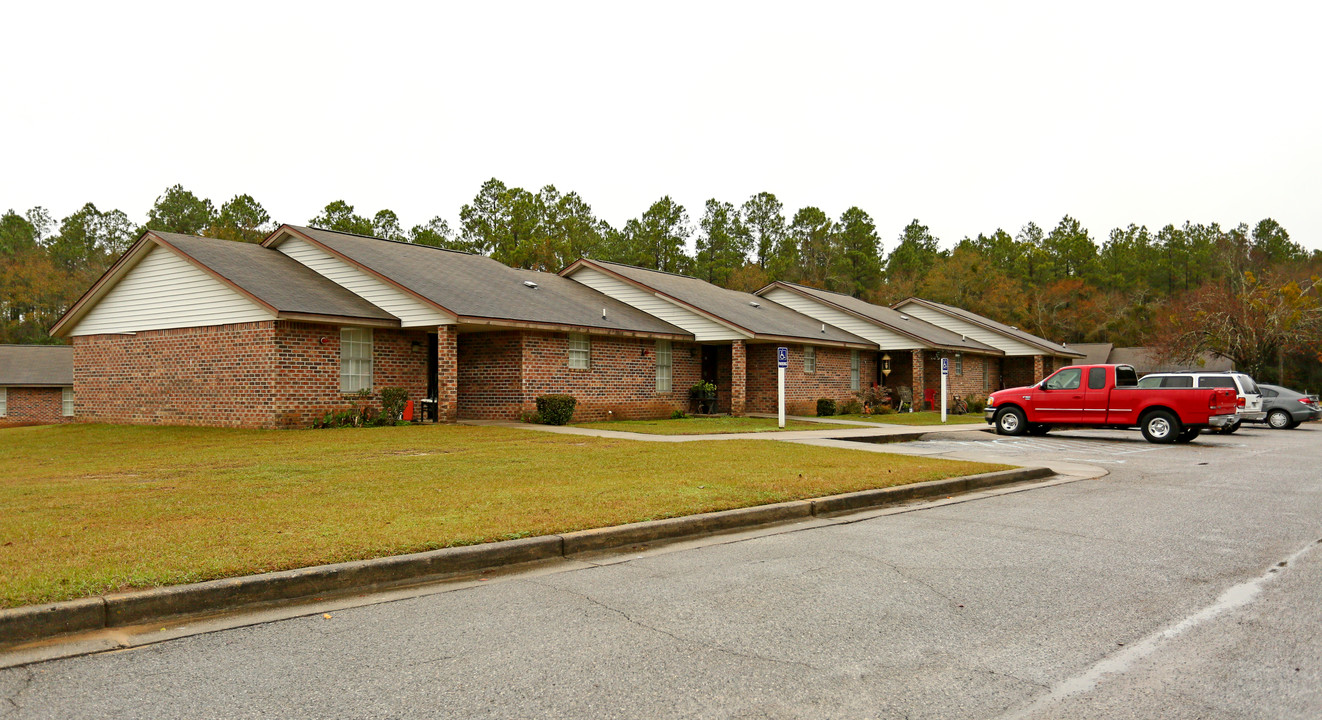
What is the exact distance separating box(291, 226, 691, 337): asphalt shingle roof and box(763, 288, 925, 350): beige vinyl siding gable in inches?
425

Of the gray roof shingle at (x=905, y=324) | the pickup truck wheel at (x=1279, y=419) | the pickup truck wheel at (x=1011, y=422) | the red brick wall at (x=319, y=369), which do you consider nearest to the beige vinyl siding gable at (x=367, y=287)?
the red brick wall at (x=319, y=369)

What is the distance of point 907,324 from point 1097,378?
60.7 feet

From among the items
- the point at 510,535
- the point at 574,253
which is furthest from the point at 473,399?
the point at 574,253

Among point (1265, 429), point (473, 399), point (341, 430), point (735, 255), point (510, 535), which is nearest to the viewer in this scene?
point (510, 535)

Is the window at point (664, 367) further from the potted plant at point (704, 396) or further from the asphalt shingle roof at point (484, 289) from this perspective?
the potted plant at point (704, 396)

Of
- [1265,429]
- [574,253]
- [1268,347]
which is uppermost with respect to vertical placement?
[574,253]

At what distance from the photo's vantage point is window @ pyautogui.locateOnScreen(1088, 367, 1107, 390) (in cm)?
2039

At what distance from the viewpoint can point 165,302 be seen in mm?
22766

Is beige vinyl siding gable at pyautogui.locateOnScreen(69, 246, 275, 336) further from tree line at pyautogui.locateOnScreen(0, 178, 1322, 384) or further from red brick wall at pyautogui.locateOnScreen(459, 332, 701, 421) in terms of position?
tree line at pyautogui.locateOnScreen(0, 178, 1322, 384)

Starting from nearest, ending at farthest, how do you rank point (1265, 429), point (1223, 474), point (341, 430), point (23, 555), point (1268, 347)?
point (23, 555) < point (1223, 474) < point (341, 430) < point (1265, 429) < point (1268, 347)

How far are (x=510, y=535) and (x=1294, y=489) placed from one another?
1091 cm

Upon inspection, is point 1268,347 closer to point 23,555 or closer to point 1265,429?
point 1265,429

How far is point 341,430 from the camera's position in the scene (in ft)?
63.1

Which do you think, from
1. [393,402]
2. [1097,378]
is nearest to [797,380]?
[1097,378]
